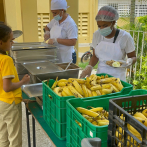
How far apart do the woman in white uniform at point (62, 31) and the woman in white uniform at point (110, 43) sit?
0.54 metres

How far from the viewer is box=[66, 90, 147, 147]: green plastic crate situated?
902mm

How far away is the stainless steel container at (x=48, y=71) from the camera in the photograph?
6.20 ft

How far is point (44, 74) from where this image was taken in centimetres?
188

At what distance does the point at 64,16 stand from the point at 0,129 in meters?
1.78

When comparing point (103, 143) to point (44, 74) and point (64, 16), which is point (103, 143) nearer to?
point (44, 74)

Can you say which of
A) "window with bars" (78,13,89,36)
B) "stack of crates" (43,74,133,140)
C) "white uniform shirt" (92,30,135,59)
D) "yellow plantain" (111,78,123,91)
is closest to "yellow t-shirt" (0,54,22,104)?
"stack of crates" (43,74,133,140)

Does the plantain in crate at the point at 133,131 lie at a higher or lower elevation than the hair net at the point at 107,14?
lower

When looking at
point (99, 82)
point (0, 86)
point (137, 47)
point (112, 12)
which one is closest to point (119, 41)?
point (112, 12)

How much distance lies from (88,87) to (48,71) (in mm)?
616

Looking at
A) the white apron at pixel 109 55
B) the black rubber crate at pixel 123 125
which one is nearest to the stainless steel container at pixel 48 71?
the white apron at pixel 109 55

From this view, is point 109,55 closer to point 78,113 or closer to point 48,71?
point 48,71

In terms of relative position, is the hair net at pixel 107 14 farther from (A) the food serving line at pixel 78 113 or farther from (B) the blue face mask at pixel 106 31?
(A) the food serving line at pixel 78 113

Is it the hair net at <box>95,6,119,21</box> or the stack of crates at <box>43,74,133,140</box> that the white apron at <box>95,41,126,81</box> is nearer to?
the hair net at <box>95,6,119,21</box>

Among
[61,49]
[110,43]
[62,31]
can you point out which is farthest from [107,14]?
[61,49]
